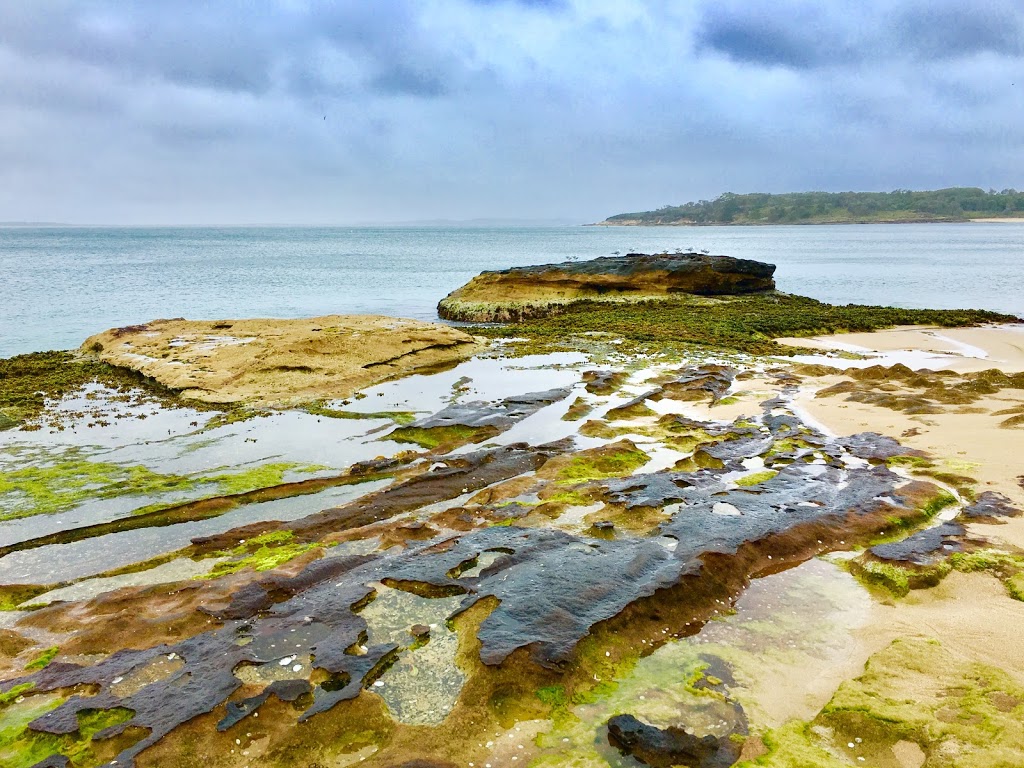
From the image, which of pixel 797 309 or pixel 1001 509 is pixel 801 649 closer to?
pixel 1001 509

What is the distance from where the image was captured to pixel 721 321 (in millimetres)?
26078

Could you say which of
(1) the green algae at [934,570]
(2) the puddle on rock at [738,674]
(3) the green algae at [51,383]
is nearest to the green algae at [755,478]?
(1) the green algae at [934,570]

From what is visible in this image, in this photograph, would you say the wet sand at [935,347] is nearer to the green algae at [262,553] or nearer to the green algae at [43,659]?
the green algae at [262,553]

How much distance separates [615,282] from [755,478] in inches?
1042

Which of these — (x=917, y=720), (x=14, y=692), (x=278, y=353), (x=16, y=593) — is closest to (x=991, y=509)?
(x=917, y=720)

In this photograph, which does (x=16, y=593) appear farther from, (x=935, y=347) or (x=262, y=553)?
(x=935, y=347)

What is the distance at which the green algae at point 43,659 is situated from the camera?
5142 mm

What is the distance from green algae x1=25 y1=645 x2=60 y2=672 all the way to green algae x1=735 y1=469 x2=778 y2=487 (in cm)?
799

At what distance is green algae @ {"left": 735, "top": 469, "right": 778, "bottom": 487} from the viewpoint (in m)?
8.75

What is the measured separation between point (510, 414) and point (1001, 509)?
829 centimetres

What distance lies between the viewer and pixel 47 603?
20.7ft

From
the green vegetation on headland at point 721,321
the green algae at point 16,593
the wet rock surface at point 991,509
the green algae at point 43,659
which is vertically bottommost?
the green algae at point 16,593

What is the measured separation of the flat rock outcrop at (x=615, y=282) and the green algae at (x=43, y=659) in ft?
92.5

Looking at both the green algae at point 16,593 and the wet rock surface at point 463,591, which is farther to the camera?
the green algae at point 16,593
